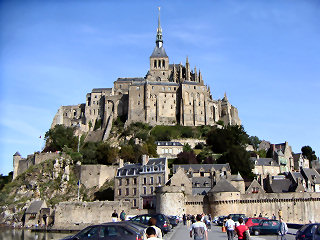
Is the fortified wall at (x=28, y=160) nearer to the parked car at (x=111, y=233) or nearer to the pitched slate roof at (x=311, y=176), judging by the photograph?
the pitched slate roof at (x=311, y=176)

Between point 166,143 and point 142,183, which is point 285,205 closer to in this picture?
point 142,183

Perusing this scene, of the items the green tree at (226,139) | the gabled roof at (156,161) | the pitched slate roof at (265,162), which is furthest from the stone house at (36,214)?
the pitched slate roof at (265,162)

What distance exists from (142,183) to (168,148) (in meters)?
24.1

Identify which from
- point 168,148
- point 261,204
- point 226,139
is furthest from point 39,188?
point 226,139

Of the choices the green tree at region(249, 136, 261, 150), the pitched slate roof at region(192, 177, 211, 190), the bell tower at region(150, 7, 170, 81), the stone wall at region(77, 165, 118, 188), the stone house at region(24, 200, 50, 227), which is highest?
the bell tower at region(150, 7, 170, 81)

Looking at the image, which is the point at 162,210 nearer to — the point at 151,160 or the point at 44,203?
the point at 151,160

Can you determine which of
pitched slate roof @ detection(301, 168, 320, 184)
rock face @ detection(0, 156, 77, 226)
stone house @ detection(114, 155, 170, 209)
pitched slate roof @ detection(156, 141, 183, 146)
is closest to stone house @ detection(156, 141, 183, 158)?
pitched slate roof @ detection(156, 141, 183, 146)

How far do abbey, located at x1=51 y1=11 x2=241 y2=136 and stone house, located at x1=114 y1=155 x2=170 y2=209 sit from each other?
35.4 m

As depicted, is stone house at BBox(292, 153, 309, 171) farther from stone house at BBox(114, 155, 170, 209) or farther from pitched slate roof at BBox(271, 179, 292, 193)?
stone house at BBox(114, 155, 170, 209)

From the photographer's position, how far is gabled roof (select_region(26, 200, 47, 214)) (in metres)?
57.6

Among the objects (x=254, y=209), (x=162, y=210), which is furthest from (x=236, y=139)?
(x=162, y=210)

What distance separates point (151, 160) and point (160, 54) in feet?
197

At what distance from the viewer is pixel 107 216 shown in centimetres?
5100

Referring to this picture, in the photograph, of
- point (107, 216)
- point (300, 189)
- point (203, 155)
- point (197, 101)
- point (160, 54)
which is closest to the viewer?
point (107, 216)
